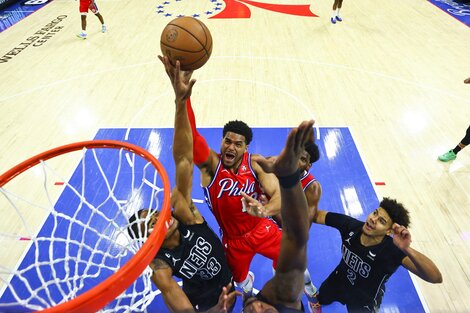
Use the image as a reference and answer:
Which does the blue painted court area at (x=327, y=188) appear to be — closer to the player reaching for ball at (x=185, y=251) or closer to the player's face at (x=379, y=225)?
the player reaching for ball at (x=185, y=251)

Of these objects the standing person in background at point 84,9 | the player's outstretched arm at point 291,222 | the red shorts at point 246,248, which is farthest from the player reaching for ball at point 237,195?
the standing person in background at point 84,9

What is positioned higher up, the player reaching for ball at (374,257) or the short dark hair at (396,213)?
the short dark hair at (396,213)

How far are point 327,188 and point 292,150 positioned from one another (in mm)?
2959

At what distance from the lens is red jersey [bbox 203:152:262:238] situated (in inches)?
103

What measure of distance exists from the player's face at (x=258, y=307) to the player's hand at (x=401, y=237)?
3.27 feet

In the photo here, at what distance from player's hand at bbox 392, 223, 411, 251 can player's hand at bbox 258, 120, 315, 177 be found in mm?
1198

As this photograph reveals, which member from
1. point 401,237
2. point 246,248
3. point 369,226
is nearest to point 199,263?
point 246,248

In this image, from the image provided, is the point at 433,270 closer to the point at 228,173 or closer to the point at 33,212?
the point at 228,173

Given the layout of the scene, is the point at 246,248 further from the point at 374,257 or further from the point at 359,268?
the point at 374,257

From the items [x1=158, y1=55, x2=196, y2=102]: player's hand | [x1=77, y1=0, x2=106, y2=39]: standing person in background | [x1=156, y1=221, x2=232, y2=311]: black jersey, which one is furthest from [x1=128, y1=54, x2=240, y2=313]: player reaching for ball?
[x1=77, y1=0, x2=106, y2=39]: standing person in background

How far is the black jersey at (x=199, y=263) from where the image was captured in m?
2.24

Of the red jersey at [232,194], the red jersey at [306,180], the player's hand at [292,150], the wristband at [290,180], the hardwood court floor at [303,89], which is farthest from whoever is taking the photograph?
the hardwood court floor at [303,89]

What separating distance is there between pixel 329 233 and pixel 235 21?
7.17 metres

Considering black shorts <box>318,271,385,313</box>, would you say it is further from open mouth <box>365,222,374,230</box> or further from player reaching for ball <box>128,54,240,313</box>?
player reaching for ball <box>128,54,240,313</box>
